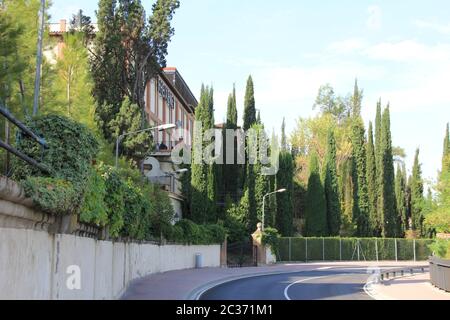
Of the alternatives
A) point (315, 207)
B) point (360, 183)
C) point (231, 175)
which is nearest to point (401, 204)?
point (360, 183)

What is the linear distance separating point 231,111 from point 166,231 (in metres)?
32.6

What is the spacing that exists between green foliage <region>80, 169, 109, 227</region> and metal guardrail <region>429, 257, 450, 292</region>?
15113 mm

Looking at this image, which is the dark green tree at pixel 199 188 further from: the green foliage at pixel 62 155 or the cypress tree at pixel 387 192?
the green foliage at pixel 62 155

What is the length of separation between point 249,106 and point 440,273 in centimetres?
4285

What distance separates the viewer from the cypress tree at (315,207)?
220ft

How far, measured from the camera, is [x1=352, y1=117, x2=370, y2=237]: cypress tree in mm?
71688

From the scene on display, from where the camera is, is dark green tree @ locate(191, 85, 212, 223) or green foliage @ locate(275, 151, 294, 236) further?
green foliage @ locate(275, 151, 294, 236)

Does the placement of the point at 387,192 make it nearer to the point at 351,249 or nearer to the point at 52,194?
the point at 351,249

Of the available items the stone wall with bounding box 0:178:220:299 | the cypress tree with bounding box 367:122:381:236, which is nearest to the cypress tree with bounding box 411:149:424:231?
the cypress tree with bounding box 367:122:381:236

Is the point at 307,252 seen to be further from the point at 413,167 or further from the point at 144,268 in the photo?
the point at 144,268

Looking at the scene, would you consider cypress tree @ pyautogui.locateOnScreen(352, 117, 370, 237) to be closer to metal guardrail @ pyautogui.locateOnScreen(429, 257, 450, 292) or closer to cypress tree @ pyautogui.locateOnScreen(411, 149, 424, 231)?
cypress tree @ pyautogui.locateOnScreen(411, 149, 424, 231)

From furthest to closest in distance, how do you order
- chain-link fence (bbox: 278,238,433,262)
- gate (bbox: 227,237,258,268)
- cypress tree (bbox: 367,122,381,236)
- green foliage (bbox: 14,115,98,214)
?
cypress tree (bbox: 367,122,381,236) → chain-link fence (bbox: 278,238,433,262) → gate (bbox: 227,237,258,268) → green foliage (bbox: 14,115,98,214)

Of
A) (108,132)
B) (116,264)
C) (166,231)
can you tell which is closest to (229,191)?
(108,132)

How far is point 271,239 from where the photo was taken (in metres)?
54.8
